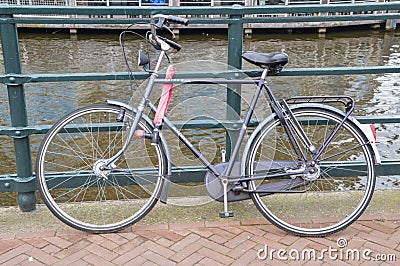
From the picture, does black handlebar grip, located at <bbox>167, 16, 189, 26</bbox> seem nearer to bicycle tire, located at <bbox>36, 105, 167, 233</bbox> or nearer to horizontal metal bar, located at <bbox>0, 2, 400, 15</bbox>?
horizontal metal bar, located at <bbox>0, 2, 400, 15</bbox>

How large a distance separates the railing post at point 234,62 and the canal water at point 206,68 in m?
0.08

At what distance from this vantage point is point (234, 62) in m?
3.30

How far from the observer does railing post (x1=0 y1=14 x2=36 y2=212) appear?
3045 mm

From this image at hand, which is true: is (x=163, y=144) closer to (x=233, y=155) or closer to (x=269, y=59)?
(x=233, y=155)

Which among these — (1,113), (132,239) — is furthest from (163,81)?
(1,113)

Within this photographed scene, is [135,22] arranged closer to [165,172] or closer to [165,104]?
[165,104]

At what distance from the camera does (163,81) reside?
9.77ft

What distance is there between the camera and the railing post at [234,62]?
3.22 metres

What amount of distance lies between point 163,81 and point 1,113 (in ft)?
19.6

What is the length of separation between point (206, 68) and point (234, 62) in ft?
0.75

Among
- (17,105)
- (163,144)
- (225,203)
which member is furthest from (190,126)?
(17,105)

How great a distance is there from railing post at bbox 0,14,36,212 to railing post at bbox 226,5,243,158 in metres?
1.44
